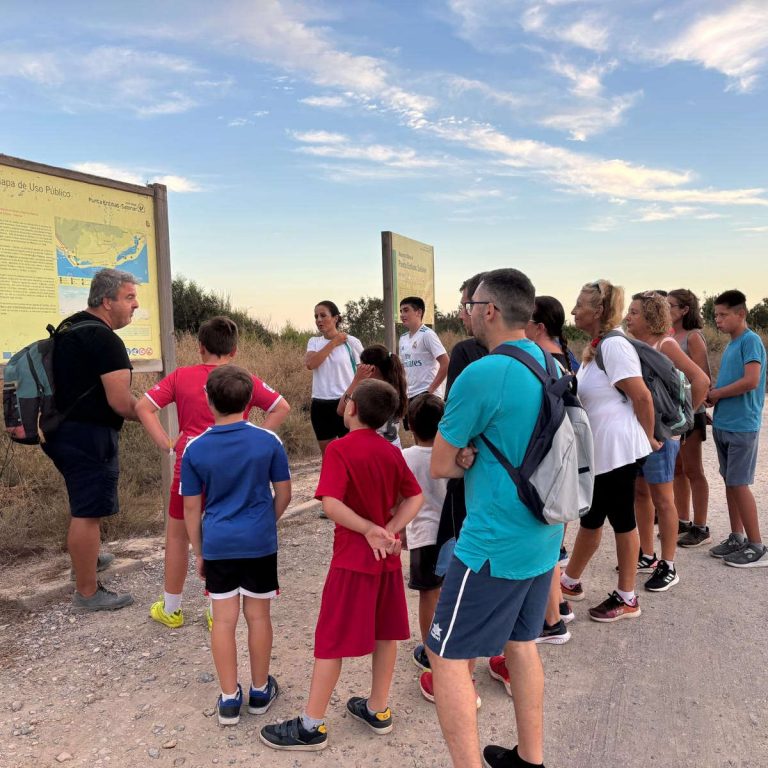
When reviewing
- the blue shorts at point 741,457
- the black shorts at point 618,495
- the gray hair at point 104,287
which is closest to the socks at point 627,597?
the black shorts at point 618,495

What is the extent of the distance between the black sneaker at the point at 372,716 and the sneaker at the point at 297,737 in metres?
0.20

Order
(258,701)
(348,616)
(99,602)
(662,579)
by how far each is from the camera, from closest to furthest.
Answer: (348,616), (258,701), (99,602), (662,579)

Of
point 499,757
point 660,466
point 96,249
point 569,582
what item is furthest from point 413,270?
point 499,757

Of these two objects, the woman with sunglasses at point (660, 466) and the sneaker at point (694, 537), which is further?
the sneaker at point (694, 537)

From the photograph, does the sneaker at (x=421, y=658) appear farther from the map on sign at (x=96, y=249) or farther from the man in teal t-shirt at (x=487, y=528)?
the map on sign at (x=96, y=249)

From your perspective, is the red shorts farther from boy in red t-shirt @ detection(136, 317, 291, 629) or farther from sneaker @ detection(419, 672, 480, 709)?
boy in red t-shirt @ detection(136, 317, 291, 629)

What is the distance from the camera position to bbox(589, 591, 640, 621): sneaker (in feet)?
12.6

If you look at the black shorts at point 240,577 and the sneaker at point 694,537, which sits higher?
the black shorts at point 240,577

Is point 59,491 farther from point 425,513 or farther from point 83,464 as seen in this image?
point 425,513

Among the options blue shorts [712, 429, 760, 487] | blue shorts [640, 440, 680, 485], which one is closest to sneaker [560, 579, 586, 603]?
blue shorts [640, 440, 680, 485]

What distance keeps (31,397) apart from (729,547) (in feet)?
16.3

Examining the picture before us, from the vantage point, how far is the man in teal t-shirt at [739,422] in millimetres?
4801

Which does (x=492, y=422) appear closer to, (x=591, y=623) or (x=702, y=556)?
(x=591, y=623)

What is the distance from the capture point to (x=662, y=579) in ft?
14.2
